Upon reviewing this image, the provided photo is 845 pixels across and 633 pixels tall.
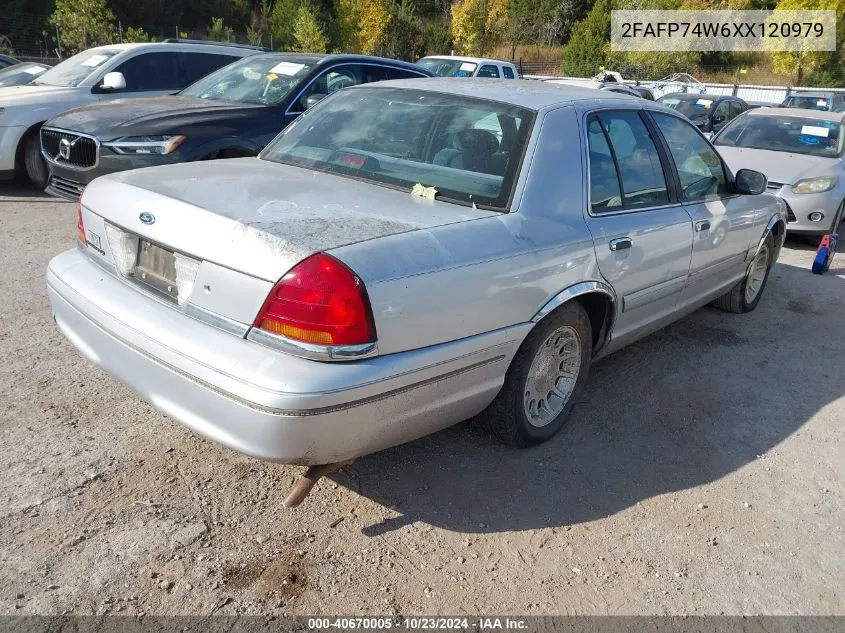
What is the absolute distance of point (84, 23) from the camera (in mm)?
23266

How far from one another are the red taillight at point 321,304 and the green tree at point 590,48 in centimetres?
4255

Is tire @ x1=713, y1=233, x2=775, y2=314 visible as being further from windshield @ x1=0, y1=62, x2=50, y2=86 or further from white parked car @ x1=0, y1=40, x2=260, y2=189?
windshield @ x1=0, y1=62, x2=50, y2=86

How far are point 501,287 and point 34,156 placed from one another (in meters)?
7.00

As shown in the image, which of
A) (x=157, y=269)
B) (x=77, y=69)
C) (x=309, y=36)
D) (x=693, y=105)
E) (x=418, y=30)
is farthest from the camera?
(x=418, y=30)

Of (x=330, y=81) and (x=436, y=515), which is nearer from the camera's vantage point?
(x=436, y=515)

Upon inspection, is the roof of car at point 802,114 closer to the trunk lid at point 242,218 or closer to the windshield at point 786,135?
the windshield at point 786,135

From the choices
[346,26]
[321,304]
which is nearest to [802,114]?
[321,304]

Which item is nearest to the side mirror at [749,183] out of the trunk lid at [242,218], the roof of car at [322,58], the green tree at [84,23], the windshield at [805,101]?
the trunk lid at [242,218]

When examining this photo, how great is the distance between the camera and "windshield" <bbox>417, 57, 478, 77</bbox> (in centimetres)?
1287

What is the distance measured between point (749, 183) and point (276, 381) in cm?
378

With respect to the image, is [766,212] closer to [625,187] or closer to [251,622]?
[625,187]

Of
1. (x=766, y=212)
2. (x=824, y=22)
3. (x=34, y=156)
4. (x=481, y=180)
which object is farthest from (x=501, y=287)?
(x=824, y=22)

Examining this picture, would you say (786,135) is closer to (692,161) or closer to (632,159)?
(692,161)

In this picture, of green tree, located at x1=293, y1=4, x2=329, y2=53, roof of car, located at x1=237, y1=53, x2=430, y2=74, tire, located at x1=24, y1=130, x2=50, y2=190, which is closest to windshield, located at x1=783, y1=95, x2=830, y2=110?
green tree, located at x1=293, y1=4, x2=329, y2=53
